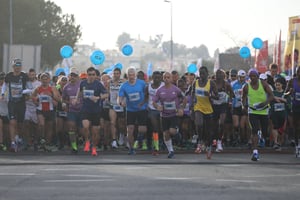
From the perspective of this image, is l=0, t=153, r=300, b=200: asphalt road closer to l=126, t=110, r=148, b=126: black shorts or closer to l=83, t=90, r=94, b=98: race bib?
l=126, t=110, r=148, b=126: black shorts

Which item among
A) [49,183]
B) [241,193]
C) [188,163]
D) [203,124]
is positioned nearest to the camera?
[241,193]

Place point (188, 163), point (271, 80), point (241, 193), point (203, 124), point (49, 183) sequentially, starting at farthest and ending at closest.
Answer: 1. point (271, 80)
2. point (203, 124)
3. point (188, 163)
4. point (49, 183)
5. point (241, 193)

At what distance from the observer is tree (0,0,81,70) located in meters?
61.8

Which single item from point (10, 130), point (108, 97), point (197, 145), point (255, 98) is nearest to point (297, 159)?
point (255, 98)

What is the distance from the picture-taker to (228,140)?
19.7m

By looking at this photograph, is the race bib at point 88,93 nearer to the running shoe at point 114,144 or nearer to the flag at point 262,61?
the running shoe at point 114,144

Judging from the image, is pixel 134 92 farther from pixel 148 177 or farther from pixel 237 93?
pixel 148 177

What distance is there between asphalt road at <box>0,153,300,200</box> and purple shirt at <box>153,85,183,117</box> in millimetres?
945

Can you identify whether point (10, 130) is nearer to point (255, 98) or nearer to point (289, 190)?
point (255, 98)

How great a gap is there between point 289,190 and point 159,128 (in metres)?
6.82

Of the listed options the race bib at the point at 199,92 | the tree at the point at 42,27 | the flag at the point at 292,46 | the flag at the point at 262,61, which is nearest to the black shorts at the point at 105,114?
the race bib at the point at 199,92

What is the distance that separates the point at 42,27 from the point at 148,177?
55.5 metres

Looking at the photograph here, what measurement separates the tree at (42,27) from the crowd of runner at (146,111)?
4167 centimetres

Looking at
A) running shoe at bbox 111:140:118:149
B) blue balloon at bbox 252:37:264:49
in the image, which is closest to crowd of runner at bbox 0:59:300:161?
running shoe at bbox 111:140:118:149
